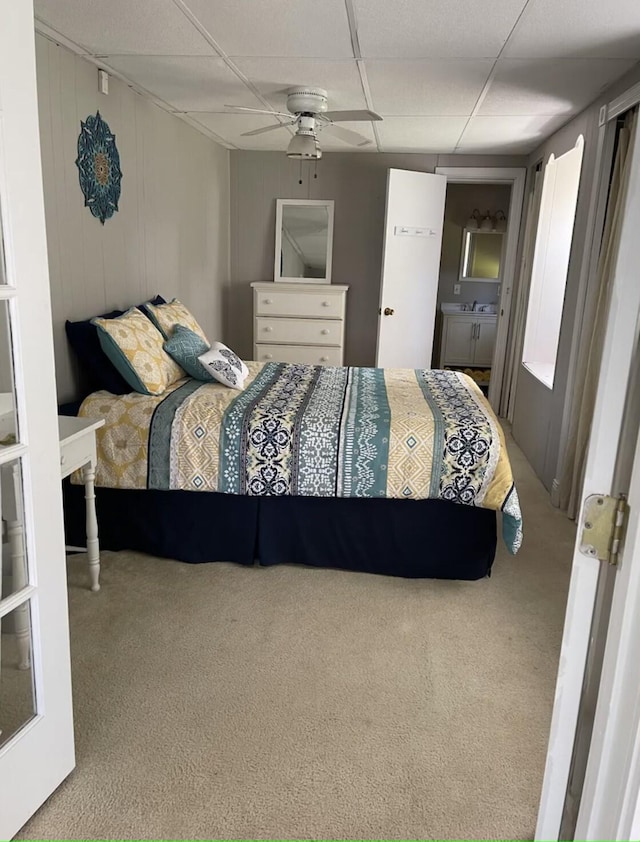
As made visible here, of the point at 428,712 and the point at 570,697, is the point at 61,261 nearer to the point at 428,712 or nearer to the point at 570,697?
the point at 428,712

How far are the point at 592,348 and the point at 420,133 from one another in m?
2.31

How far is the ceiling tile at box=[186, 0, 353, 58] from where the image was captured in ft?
7.68

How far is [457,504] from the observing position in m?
2.76

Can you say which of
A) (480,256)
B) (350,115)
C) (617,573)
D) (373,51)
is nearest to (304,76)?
(350,115)

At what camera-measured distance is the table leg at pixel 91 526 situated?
2545mm

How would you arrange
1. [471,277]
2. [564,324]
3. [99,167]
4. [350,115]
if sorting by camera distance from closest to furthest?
1. [99,167]
2. [350,115]
3. [564,324]
4. [471,277]

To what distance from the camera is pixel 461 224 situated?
23.4ft

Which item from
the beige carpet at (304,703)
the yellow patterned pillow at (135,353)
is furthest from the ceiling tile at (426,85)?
the beige carpet at (304,703)

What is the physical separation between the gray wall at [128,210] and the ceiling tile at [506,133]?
204 centimetres

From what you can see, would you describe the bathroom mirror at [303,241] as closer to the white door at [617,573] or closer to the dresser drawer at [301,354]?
the dresser drawer at [301,354]

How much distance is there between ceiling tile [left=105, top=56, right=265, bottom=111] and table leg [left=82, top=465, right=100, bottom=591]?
201 centimetres

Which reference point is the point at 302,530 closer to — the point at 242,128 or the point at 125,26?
the point at 125,26

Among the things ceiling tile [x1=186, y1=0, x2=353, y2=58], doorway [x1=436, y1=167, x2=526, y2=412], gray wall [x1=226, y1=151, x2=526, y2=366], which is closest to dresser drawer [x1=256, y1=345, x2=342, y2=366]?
gray wall [x1=226, y1=151, x2=526, y2=366]

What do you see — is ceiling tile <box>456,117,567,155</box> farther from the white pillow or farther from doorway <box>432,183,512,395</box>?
the white pillow
